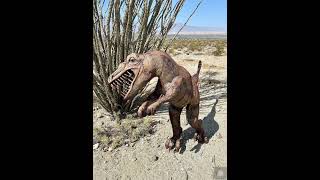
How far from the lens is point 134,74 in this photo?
2.65 m

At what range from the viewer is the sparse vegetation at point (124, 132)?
3.25 meters

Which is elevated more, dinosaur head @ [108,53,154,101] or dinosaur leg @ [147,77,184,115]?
dinosaur head @ [108,53,154,101]

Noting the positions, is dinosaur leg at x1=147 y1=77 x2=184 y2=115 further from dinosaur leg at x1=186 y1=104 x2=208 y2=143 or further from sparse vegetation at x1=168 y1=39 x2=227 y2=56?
sparse vegetation at x1=168 y1=39 x2=227 y2=56

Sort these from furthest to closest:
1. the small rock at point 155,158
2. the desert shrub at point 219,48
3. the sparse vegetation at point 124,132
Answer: the desert shrub at point 219,48 < the sparse vegetation at point 124,132 < the small rock at point 155,158

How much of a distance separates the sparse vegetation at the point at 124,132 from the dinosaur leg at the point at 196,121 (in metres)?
0.43

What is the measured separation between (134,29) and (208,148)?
3.79 ft

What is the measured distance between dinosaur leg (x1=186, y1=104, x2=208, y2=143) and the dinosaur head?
432 millimetres

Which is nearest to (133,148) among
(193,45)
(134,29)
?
(134,29)

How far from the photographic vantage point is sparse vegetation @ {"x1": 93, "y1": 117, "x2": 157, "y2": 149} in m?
3.25

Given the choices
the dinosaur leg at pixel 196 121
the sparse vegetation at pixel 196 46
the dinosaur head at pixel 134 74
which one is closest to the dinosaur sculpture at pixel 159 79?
the dinosaur head at pixel 134 74

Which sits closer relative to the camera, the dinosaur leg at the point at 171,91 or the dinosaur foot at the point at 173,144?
the dinosaur leg at the point at 171,91

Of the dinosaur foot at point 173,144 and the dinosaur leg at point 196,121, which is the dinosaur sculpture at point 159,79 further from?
the dinosaur foot at point 173,144

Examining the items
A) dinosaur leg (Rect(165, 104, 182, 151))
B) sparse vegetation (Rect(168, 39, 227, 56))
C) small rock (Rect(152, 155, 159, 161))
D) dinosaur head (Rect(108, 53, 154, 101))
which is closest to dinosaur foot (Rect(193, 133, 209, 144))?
dinosaur leg (Rect(165, 104, 182, 151))

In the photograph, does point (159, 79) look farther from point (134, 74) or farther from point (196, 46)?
point (196, 46)
